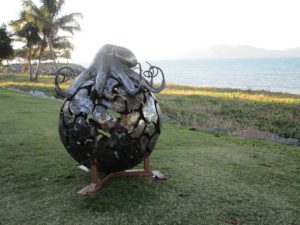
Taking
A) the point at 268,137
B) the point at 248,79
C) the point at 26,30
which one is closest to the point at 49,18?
the point at 26,30

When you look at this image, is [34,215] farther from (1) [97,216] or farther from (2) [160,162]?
(2) [160,162]

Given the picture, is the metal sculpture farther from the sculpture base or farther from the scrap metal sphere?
the sculpture base

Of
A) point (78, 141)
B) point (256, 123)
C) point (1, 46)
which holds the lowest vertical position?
point (256, 123)

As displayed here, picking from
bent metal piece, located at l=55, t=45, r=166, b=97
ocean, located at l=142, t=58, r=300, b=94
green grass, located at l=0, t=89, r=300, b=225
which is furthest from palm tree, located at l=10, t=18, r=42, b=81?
bent metal piece, located at l=55, t=45, r=166, b=97

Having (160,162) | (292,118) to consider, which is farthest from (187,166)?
(292,118)

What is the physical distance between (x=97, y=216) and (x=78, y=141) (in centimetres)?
101

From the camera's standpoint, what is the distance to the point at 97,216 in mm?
4504

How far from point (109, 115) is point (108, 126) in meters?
0.14

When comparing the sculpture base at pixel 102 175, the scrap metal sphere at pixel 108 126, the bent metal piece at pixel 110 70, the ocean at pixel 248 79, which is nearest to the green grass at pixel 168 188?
the sculpture base at pixel 102 175

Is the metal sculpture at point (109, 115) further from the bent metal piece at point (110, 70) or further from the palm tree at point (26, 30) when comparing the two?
the palm tree at point (26, 30)

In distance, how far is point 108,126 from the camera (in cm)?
473

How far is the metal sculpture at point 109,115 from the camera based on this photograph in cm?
477

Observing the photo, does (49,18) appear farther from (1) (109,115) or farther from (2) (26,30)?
(1) (109,115)

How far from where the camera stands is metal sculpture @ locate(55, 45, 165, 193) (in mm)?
4770
